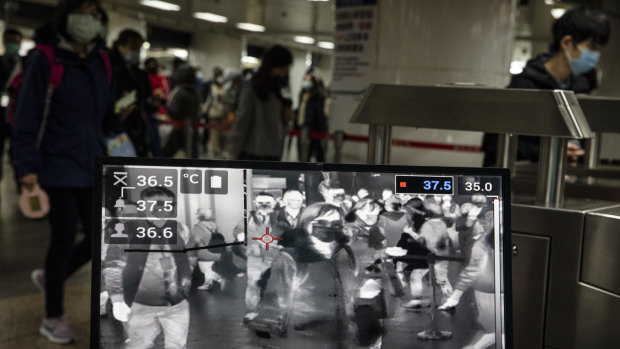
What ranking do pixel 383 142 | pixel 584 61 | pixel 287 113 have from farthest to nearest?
pixel 287 113 < pixel 584 61 < pixel 383 142

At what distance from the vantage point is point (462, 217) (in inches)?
52.0

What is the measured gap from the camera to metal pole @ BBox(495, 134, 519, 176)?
2.38 meters

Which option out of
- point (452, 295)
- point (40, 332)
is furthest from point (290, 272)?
point (40, 332)

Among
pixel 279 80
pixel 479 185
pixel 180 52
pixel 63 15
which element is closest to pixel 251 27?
pixel 180 52

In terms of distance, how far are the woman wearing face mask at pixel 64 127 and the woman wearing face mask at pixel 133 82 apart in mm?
990

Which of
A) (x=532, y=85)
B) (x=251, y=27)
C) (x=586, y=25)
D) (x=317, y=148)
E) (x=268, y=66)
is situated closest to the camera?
Answer: (x=586, y=25)

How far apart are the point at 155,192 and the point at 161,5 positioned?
15341mm

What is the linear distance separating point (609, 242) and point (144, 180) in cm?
103

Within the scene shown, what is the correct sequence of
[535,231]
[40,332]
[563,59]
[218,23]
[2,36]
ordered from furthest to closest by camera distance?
1. [218,23]
2. [2,36]
3. [40,332]
4. [563,59]
5. [535,231]

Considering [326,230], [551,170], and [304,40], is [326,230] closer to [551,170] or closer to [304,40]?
[551,170]

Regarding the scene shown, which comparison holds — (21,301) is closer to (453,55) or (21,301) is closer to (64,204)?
(64,204)

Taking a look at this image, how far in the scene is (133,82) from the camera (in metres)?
4.45

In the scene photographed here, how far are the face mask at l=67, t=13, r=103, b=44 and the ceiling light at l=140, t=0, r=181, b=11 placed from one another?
12.5 meters

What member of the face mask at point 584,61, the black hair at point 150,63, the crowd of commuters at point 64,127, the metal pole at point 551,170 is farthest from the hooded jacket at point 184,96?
the metal pole at point 551,170
